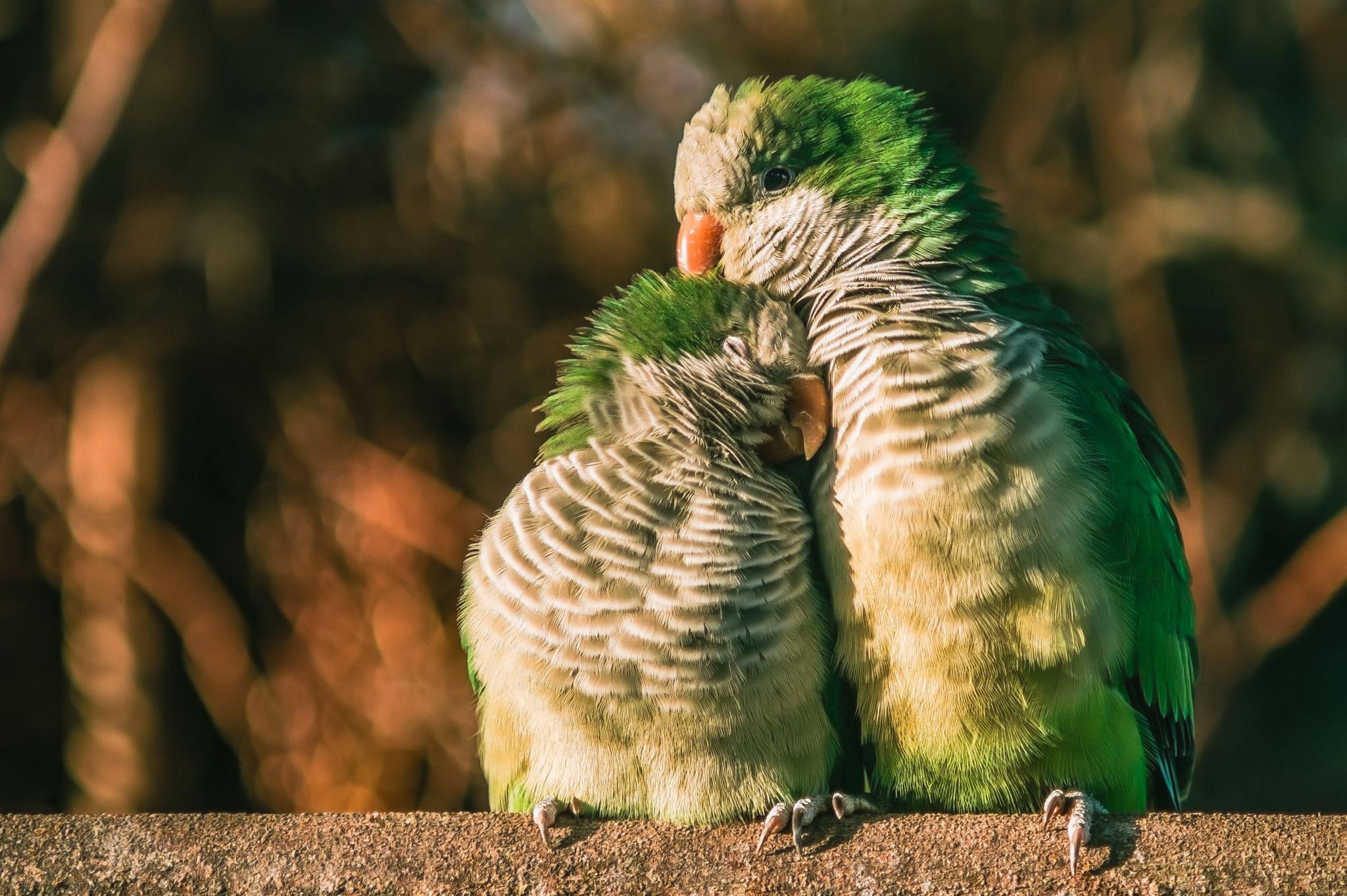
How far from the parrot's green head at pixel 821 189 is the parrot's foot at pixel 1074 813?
115 cm

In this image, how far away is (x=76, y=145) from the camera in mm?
5453

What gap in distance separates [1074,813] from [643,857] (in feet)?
2.59

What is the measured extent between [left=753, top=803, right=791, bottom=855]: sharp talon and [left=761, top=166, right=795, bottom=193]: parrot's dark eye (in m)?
1.42

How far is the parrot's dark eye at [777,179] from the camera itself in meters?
3.15

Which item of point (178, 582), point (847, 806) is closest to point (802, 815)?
point (847, 806)

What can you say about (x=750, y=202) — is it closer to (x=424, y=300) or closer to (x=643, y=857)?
(x=643, y=857)

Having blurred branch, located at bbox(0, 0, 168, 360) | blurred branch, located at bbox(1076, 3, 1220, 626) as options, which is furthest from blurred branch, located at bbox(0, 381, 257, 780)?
blurred branch, located at bbox(1076, 3, 1220, 626)

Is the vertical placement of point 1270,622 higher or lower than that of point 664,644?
lower

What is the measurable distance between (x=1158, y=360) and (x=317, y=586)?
3.86 metres

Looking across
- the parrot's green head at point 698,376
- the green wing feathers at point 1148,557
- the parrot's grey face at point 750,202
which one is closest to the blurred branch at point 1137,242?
the green wing feathers at point 1148,557

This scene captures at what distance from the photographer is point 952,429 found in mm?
2639

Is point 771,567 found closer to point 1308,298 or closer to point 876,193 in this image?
point 876,193

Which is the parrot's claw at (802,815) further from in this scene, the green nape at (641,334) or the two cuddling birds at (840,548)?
the green nape at (641,334)

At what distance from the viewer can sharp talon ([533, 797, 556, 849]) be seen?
8.14 feet
